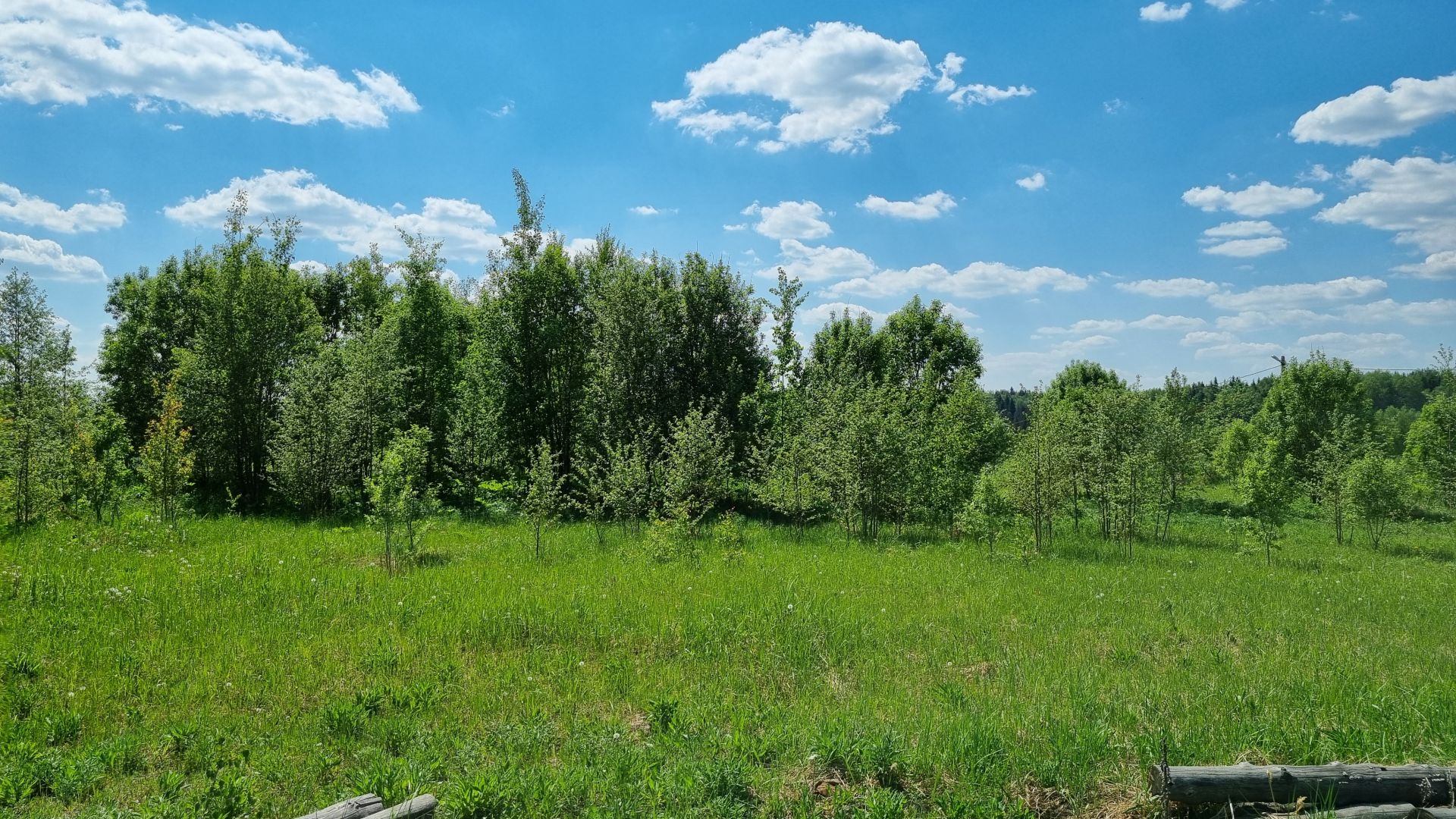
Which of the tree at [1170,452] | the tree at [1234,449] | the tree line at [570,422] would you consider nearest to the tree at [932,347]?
the tree line at [570,422]

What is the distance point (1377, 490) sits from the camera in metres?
24.5

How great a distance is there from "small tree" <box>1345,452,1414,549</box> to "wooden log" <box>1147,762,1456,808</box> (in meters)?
25.7

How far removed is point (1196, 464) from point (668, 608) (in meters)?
29.4

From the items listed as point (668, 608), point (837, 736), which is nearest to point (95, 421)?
point (668, 608)

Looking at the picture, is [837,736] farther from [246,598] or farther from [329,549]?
[329,549]

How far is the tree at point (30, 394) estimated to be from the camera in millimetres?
17516

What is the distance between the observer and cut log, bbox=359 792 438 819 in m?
4.91

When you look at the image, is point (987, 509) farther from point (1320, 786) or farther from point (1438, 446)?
point (1438, 446)

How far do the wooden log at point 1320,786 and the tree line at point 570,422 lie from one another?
12.3 meters

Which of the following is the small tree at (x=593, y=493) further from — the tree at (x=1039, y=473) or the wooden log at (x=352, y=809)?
the wooden log at (x=352, y=809)

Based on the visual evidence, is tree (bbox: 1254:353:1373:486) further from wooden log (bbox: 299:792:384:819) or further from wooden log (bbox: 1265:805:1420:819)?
wooden log (bbox: 299:792:384:819)

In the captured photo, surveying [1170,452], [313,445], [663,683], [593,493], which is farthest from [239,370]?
[1170,452]

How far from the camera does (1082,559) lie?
1891 centimetres

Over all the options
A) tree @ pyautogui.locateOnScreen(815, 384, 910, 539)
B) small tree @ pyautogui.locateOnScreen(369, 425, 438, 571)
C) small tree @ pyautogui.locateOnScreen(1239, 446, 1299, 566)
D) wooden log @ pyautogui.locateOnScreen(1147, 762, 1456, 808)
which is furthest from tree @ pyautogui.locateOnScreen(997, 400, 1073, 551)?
small tree @ pyautogui.locateOnScreen(369, 425, 438, 571)
